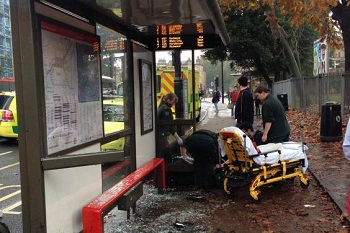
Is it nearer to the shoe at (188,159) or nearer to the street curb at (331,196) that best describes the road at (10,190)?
the shoe at (188,159)

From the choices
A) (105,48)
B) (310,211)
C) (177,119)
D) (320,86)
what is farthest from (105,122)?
(320,86)

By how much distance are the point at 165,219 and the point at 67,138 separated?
2007 mm

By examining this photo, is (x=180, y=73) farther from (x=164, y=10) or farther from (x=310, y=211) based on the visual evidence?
(x=310, y=211)

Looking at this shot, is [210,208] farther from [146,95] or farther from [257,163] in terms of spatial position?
[146,95]

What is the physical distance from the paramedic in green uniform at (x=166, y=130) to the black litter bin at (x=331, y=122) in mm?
5225

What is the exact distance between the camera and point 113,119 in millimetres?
5117

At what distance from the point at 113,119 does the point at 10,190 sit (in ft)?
9.42

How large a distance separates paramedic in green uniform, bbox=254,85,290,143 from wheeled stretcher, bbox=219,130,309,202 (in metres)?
0.59

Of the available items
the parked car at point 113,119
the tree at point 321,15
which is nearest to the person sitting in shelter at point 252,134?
the parked car at point 113,119

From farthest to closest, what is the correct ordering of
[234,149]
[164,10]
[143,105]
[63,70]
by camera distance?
[143,105] < [234,149] < [164,10] < [63,70]

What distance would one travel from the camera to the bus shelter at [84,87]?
307 centimetres

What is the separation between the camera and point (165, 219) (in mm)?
5102

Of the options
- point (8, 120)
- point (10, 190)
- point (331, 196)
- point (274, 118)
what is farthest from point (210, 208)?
point (8, 120)

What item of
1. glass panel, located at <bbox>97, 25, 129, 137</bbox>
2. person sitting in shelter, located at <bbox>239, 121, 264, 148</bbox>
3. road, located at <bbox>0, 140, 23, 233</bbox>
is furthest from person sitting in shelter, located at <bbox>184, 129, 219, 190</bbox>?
road, located at <bbox>0, 140, 23, 233</bbox>
